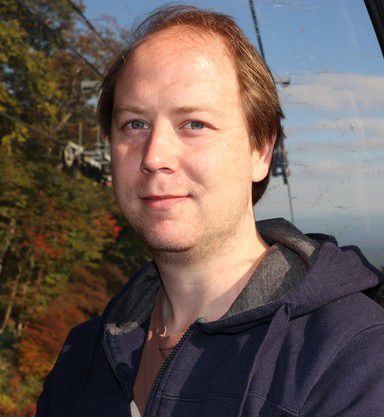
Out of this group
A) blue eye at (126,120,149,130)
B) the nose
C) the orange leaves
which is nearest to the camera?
the nose

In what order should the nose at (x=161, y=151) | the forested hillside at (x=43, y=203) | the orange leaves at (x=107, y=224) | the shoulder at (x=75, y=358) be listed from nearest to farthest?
the nose at (x=161, y=151)
the shoulder at (x=75, y=358)
the forested hillside at (x=43, y=203)
the orange leaves at (x=107, y=224)

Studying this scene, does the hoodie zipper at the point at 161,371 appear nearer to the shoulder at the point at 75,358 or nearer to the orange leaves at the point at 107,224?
the shoulder at the point at 75,358

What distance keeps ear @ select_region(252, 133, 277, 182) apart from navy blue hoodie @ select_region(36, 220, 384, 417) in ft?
0.36

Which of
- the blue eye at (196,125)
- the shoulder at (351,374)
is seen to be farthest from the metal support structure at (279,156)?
the shoulder at (351,374)

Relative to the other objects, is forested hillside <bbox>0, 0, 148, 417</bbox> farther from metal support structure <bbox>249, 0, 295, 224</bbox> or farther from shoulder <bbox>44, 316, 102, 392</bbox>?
metal support structure <bbox>249, 0, 295, 224</bbox>

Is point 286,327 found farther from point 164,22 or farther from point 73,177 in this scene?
point 73,177

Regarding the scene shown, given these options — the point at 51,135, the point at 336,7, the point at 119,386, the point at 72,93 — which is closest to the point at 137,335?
the point at 119,386

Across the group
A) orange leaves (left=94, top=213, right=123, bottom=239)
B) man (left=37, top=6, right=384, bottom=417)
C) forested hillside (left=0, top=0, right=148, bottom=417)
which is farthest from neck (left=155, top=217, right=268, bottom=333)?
orange leaves (left=94, top=213, right=123, bottom=239)

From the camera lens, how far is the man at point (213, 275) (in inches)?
46.6

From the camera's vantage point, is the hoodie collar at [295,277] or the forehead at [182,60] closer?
the hoodie collar at [295,277]

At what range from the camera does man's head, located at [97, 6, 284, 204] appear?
4.87 ft

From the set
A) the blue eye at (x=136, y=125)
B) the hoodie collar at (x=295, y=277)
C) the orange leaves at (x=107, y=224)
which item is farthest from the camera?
the orange leaves at (x=107, y=224)

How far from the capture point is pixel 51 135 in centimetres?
1164

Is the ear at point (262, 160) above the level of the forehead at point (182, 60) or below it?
below
